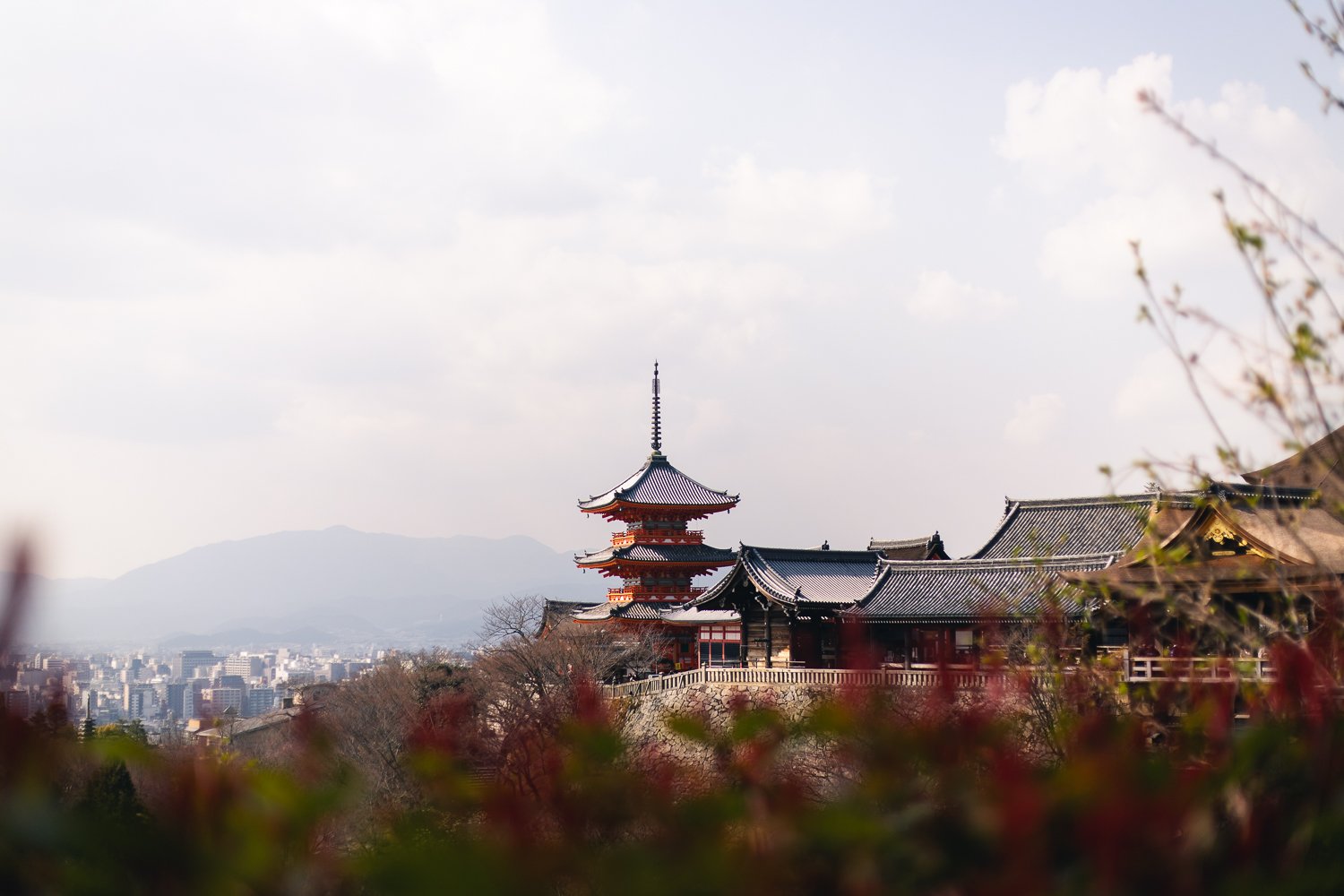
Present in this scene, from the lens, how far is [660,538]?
43125 mm

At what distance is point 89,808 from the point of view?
3.00 meters

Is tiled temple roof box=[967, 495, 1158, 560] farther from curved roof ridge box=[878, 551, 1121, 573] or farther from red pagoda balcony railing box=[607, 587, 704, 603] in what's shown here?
red pagoda balcony railing box=[607, 587, 704, 603]

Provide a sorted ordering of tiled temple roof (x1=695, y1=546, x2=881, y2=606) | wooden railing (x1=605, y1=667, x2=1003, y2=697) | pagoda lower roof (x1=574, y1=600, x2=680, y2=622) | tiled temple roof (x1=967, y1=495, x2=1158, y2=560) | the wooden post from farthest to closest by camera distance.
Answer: pagoda lower roof (x1=574, y1=600, x2=680, y2=622)
the wooden post
tiled temple roof (x1=695, y1=546, x2=881, y2=606)
tiled temple roof (x1=967, y1=495, x2=1158, y2=560)
wooden railing (x1=605, y1=667, x2=1003, y2=697)

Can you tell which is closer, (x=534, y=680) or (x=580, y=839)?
(x=580, y=839)

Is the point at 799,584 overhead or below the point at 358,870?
overhead

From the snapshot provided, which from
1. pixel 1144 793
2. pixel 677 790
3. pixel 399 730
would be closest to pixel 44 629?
pixel 677 790

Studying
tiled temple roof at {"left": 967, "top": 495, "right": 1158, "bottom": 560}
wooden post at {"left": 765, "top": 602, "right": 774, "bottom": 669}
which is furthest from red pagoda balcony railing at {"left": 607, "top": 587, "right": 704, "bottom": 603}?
tiled temple roof at {"left": 967, "top": 495, "right": 1158, "bottom": 560}

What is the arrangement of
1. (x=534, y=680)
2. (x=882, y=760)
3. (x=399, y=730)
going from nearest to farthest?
(x=882, y=760)
(x=399, y=730)
(x=534, y=680)

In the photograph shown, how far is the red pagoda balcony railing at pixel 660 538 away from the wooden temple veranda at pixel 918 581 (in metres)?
0.07

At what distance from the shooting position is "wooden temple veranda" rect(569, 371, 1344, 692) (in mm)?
20000

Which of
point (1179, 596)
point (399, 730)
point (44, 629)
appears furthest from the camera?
point (399, 730)

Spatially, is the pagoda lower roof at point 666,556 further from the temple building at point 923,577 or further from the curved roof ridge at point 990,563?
the curved roof ridge at point 990,563

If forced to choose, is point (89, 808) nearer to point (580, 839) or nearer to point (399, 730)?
point (580, 839)

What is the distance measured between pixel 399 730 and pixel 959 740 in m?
26.7
